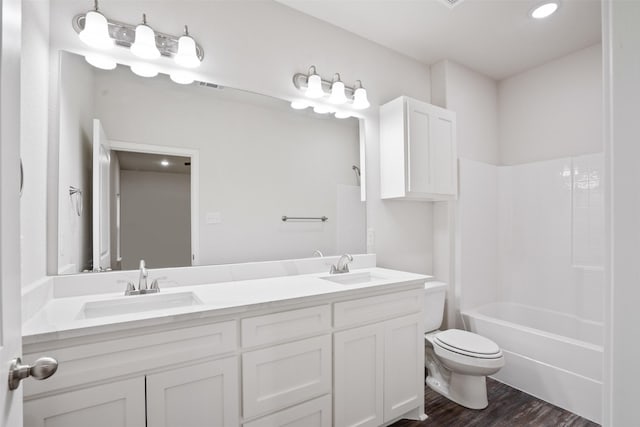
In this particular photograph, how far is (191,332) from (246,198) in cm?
91

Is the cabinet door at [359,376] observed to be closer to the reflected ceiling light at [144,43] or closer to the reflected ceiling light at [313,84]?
the reflected ceiling light at [313,84]

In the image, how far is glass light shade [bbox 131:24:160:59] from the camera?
60.2 inches

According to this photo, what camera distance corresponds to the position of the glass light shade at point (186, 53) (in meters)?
1.64

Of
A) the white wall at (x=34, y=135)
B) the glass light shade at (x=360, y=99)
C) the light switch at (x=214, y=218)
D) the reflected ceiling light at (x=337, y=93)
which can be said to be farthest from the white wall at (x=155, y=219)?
the glass light shade at (x=360, y=99)

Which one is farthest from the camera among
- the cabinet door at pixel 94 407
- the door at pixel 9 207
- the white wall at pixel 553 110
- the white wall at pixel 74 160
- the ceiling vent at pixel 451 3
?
the white wall at pixel 553 110

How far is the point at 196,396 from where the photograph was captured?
1.19m

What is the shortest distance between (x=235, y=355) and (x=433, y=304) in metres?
1.70

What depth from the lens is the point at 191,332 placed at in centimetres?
119

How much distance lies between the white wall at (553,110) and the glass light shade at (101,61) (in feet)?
10.9

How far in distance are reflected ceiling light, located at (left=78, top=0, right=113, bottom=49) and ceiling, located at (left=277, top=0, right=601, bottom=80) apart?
43.2 inches

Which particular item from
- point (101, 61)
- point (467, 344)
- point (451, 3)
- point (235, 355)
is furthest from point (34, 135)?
point (467, 344)

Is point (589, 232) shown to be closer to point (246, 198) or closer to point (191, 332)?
point (246, 198)

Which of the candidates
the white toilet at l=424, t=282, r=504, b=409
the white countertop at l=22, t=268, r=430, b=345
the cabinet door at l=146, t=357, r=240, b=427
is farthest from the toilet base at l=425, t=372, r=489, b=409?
the cabinet door at l=146, t=357, r=240, b=427

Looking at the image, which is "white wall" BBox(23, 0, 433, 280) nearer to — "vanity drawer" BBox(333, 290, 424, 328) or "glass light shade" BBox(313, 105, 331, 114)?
"glass light shade" BBox(313, 105, 331, 114)
